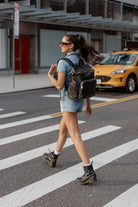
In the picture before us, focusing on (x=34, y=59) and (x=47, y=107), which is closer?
(x=47, y=107)

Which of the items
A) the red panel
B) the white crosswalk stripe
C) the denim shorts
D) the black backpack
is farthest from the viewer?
the red panel

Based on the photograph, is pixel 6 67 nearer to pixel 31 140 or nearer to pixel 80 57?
pixel 31 140

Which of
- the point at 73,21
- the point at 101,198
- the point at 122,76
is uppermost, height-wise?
the point at 73,21

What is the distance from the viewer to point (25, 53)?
24094 millimetres

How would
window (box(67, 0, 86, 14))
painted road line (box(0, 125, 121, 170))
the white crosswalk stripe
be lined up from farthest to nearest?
window (box(67, 0, 86, 14)) → painted road line (box(0, 125, 121, 170)) → the white crosswalk stripe

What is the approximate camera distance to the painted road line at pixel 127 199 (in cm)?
381

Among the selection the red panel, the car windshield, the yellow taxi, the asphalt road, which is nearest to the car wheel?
the yellow taxi

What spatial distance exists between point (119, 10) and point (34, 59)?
37.7 feet

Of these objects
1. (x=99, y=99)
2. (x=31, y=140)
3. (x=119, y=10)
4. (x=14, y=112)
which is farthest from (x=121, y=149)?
(x=119, y=10)

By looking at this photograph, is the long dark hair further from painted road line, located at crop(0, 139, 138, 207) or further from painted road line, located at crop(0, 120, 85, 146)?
painted road line, located at crop(0, 120, 85, 146)

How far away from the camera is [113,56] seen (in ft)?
50.8

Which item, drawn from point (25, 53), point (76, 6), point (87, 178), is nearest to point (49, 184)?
point (87, 178)

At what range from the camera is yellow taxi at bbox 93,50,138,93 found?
1350 centimetres

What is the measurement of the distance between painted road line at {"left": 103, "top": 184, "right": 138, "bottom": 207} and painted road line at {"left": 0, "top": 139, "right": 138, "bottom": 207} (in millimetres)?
753
